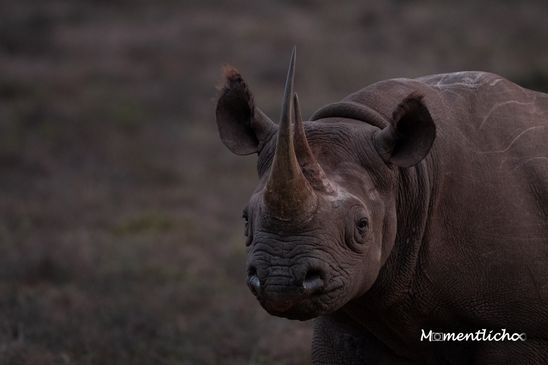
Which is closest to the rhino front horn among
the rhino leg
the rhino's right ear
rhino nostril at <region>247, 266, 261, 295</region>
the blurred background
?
rhino nostril at <region>247, 266, 261, 295</region>

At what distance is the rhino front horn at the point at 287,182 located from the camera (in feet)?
13.8

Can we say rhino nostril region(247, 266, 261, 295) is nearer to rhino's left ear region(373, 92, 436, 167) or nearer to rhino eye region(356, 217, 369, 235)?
rhino eye region(356, 217, 369, 235)

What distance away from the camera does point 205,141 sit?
15.8 m

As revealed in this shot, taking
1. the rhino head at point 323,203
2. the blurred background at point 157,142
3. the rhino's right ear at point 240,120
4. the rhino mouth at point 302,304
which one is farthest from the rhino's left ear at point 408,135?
the blurred background at point 157,142

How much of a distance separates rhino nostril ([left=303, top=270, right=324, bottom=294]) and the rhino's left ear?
665 millimetres

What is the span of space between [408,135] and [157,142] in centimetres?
1129

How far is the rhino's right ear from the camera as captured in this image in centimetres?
495

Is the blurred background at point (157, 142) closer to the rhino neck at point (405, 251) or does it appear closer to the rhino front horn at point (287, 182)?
the rhino neck at point (405, 251)

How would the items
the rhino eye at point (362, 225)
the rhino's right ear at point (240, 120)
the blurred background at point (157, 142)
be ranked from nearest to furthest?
the rhino eye at point (362, 225) → the rhino's right ear at point (240, 120) → the blurred background at point (157, 142)

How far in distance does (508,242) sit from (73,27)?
18313 millimetres

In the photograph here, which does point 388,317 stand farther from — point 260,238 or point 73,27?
point 73,27

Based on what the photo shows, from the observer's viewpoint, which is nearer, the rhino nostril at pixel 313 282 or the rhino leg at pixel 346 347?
the rhino nostril at pixel 313 282

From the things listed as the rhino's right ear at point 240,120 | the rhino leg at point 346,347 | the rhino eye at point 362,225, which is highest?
the rhino's right ear at point 240,120

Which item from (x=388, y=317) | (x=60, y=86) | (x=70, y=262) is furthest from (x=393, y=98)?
(x=60, y=86)
